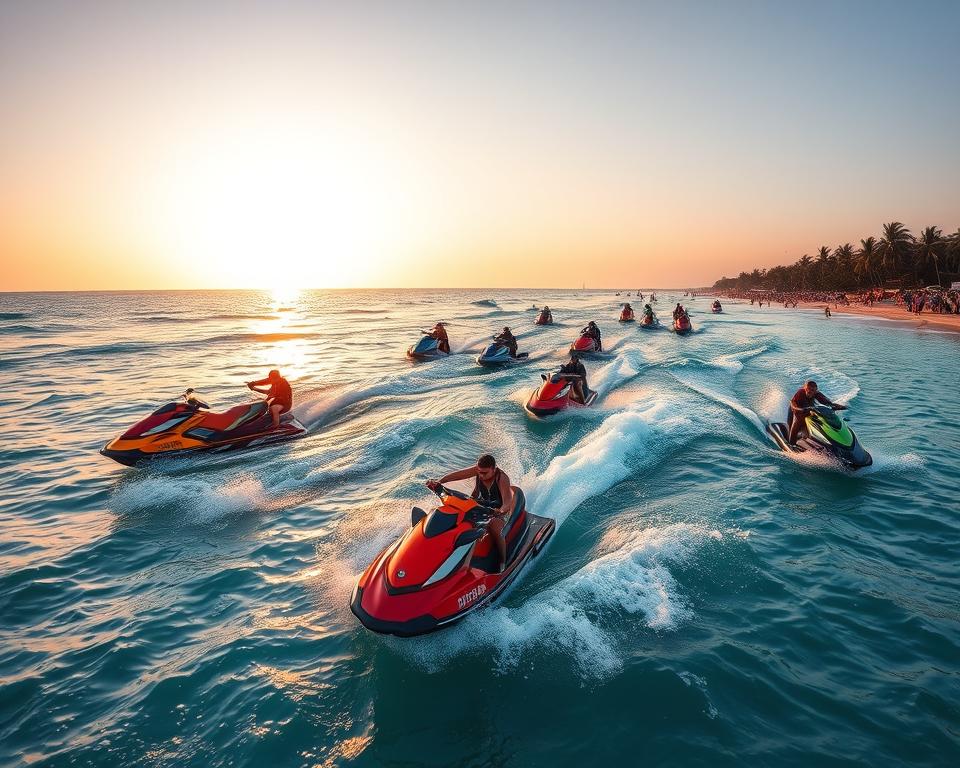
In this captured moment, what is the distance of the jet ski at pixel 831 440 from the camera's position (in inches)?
455

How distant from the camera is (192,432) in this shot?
13359mm

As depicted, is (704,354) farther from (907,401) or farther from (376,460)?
(376,460)

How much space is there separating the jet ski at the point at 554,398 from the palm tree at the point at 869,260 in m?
95.3

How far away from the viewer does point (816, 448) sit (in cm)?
1226

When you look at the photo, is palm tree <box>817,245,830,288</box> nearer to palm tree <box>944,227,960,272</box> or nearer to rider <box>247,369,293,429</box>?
palm tree <box>944,227,960,272</box>

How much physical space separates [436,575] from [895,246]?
104092 millimetres

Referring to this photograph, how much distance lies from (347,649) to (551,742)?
9.56ft

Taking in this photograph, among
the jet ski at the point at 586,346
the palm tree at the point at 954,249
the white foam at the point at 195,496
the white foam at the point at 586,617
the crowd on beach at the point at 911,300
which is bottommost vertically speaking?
the white foam at the point at 195,496

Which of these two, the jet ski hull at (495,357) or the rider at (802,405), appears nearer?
the rider at (802,405)

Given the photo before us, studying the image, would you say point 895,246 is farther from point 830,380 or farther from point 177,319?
point 177,319

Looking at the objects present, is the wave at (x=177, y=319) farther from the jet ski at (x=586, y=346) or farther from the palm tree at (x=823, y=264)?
the palm tree at (x=823, y=264)

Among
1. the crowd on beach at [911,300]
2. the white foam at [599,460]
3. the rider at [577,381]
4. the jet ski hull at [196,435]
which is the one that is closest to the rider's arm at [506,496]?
the white foam at [599,460]

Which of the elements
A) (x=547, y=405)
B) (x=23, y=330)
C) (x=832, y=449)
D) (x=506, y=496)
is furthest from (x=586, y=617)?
(x=23, y=330)

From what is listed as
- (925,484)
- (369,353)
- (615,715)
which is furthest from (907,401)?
(369,353)
